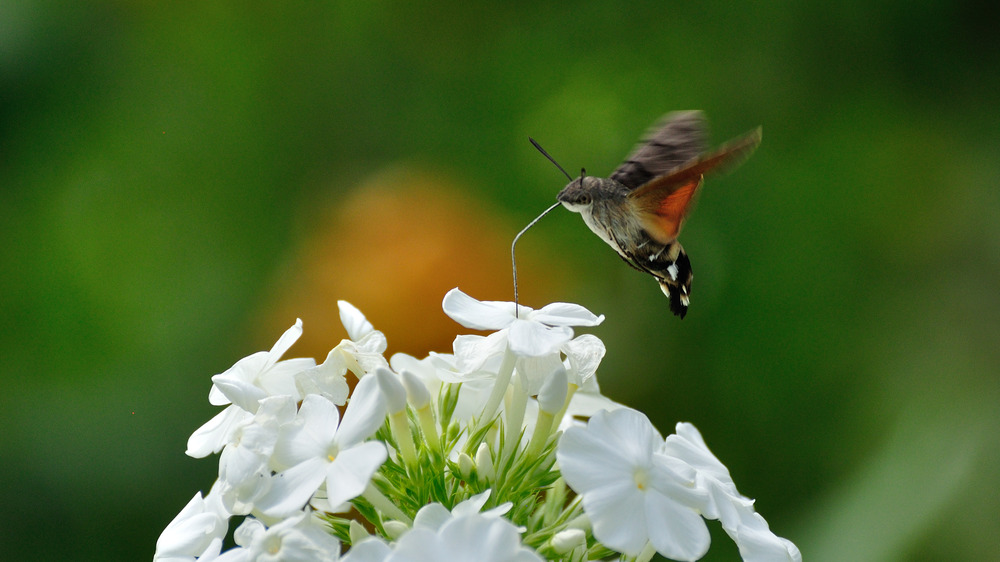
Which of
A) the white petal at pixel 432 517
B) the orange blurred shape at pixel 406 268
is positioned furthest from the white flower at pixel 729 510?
the orange blurred shape at pixel 406 268

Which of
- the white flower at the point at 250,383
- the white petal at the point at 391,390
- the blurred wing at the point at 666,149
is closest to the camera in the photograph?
the white petal at the point at 391,390

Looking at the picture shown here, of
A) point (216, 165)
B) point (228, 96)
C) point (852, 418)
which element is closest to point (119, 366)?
point (216, 165)

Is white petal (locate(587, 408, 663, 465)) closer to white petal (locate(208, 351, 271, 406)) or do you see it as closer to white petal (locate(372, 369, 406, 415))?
white petal (locate(372, 369, 406, 415))

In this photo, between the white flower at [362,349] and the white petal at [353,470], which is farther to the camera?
the white flower at [362,349]

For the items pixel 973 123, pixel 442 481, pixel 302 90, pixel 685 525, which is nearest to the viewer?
pixel 685 525

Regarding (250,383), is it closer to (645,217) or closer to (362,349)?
(362,349)

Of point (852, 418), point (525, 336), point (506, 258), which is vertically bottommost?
point (852, 418)

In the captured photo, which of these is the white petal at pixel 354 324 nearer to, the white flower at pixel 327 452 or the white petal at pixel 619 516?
the white flower at pixel 327 452

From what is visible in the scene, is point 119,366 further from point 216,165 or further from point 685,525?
point 685,525
